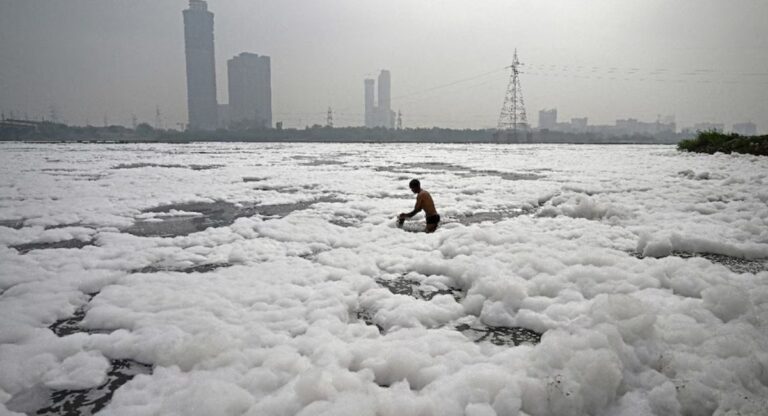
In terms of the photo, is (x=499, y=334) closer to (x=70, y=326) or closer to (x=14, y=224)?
(x=70, y=326)

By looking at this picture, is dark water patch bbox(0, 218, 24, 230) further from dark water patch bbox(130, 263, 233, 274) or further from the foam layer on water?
dark water patch bbox(130, 263, 233, 274)

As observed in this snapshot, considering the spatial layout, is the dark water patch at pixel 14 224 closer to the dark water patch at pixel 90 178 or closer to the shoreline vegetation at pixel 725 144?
the dark water patch at pixel 90 178

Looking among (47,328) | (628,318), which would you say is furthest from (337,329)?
(47,328)

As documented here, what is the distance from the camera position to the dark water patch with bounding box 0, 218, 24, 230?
25.2 ft

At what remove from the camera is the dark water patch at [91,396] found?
2.63 metres

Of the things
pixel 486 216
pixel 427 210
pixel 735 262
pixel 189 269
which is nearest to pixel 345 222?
pixel 427 210

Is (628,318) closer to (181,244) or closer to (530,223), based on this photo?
(530,223)

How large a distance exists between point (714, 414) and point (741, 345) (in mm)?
898

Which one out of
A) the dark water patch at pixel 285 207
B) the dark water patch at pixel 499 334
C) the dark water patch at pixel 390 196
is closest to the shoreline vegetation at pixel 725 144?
the dark water patch at pixel 390 196

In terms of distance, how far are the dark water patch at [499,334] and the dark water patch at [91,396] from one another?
8.71 ft

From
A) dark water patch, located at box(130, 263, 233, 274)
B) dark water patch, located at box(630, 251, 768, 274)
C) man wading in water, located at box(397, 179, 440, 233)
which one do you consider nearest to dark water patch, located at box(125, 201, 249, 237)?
dark water patch, located at box(130, 263, 233, 274)

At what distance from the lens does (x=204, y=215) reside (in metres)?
9.05

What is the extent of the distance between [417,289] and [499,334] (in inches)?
49.7

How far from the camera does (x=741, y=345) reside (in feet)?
9.64
